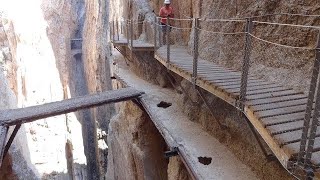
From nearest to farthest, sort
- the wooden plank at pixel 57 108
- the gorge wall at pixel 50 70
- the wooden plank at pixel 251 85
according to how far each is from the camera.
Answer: the wooden plank at pixel 251 85 → the wooden plank at pixel 57 108 → the gorge wall at pixel 50 70

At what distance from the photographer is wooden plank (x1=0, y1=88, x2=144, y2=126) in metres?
7.59

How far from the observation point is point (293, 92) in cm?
409

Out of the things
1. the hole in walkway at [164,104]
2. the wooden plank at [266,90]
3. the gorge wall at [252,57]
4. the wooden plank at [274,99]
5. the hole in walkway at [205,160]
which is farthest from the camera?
the hole in walkway at [164,104]

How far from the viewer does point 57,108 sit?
314 inches

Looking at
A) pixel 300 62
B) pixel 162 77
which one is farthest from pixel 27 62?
pixel 300 62

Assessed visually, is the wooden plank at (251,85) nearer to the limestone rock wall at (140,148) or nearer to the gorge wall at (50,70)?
the limestone rock wall at (140,148)

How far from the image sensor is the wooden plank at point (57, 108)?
759 cm

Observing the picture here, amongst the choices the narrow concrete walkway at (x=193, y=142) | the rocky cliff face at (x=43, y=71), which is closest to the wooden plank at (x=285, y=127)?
the narrow concrete walkway at (x=193, y=142)

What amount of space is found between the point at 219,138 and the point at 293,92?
2.34 meters

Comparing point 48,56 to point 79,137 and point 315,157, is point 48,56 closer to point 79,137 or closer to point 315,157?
point 79,137

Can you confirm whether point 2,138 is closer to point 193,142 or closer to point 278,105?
point 193,142

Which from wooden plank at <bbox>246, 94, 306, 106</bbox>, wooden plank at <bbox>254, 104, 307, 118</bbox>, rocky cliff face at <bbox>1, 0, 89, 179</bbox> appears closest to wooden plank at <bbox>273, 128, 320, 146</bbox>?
wooden plank at <bbox>254, 104, 307, 118</bbox>

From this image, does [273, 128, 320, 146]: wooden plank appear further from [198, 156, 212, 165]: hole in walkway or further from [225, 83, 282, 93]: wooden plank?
[198, 156, 212, 165]: hole in walkway

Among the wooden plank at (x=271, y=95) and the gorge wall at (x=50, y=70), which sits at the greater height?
the wooden plank at (x=271, y=95)
